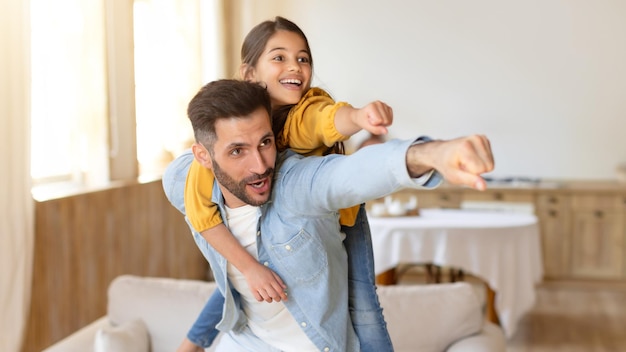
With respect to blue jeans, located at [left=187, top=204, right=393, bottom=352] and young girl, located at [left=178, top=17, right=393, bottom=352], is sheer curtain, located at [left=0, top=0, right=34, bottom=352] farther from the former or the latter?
blue jeans, located at [left=187, top=204, right=393, bottom=352]

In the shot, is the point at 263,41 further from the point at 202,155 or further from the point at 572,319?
the point at 572,319

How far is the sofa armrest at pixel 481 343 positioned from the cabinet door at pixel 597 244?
Answer: 12.6 feet

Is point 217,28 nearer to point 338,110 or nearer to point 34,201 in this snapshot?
point 34,201

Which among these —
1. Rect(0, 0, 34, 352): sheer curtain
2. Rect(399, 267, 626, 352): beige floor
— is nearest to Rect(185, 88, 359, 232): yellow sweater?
Rect(0, 0, 34, 352): sheer curtain

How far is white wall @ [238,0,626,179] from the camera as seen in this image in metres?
6.80

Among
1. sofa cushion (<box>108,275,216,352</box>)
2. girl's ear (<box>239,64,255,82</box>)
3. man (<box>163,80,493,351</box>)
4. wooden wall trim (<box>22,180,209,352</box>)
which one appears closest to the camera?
man (<box>163,80,493,351</box>)

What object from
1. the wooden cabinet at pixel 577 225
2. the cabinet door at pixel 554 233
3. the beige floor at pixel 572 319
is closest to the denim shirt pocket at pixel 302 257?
the beige floor at pixel 572 319

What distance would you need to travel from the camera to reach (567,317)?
5.53m

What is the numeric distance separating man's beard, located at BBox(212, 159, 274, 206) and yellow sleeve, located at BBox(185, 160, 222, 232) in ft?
0.46

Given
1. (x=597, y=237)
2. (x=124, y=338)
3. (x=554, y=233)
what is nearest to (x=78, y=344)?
(x=124, y=338)

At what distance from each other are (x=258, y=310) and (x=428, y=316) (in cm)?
116

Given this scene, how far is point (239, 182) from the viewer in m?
1.47

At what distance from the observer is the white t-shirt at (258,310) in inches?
65.2

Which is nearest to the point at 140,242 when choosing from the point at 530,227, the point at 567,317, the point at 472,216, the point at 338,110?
the point at 472,216
